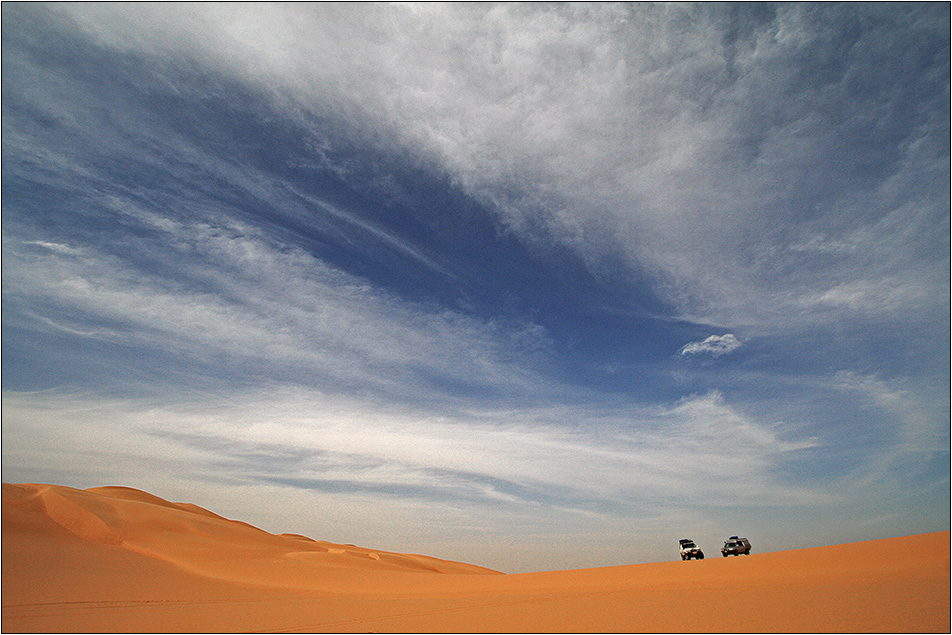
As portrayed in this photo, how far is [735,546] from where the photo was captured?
82.1 ft

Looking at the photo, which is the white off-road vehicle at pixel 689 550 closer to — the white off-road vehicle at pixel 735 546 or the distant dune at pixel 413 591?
the white off-road vehicle at pixel 735 546

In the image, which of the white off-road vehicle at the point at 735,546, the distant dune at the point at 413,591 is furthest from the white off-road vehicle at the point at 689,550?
the distant dune at the point at 413,591

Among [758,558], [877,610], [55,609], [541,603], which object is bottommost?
[55,609]

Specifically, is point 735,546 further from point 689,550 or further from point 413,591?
point 413,591

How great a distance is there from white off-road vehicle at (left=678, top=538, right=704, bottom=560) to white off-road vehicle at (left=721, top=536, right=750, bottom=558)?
4.28ft

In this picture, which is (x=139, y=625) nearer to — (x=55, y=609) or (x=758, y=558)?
(x=55, y=609)

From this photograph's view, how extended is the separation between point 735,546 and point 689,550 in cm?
223

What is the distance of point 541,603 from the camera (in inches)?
382

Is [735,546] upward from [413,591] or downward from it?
upward

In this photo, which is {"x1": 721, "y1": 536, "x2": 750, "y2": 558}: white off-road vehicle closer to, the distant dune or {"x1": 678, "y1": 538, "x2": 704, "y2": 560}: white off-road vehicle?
{"x1": 678, "y1": 538, "x2": 704, "y2": 560}: white off-road vehicle

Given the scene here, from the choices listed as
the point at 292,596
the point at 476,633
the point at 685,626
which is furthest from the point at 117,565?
the point at 685,626

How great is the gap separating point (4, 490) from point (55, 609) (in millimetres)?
15856

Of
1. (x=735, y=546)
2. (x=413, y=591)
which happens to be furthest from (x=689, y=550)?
(x=413, y=591)

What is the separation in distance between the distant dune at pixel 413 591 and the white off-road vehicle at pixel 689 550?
485 inches
